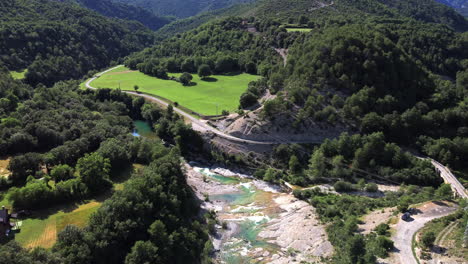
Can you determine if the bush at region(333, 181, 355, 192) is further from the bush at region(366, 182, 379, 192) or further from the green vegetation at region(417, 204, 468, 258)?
Result: the green vegetation at region(417, 204, 468, 258)

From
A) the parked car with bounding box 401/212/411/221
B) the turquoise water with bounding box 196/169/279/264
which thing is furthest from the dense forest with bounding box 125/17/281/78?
the parked car with bounding box 401/212/411/221

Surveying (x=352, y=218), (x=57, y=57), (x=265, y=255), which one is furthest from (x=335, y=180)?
(x=57, y=57)

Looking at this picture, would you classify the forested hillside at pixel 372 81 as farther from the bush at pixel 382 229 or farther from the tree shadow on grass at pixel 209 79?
the bush at pixel 382 229

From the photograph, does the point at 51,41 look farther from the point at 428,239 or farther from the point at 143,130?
the point at 428,239

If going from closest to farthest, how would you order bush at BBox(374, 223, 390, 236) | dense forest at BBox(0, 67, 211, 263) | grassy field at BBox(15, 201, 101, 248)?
dense forest at BBox(0, 67, 211, 263)
grassy field at BBox(15, 201, 101, 248)
bush at BBox(374, 223, 390, 236)

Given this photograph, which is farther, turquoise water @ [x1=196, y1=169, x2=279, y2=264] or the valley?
turquoise water @ [x1=196, y1=169, x2=279, y2=264]

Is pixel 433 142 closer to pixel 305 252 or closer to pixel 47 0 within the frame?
pixel 305 252
